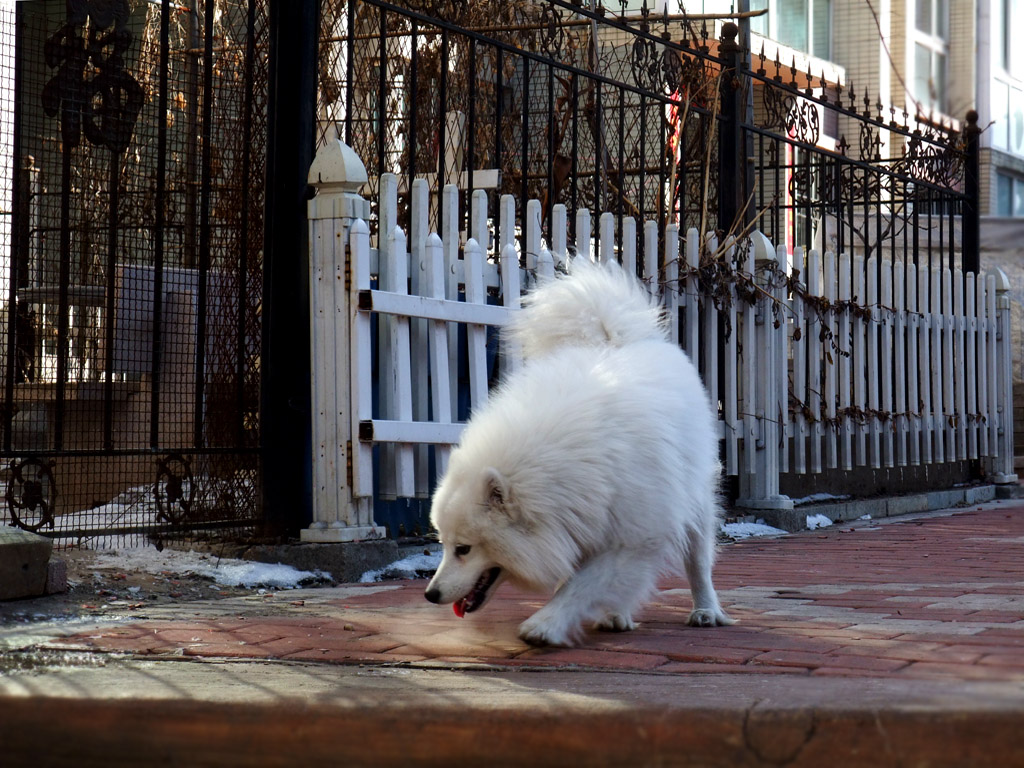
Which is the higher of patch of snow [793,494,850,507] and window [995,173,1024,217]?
window [995,173,1024,217]

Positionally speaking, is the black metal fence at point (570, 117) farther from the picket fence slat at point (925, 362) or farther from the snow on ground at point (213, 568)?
the snow on ground at point (213, 568)

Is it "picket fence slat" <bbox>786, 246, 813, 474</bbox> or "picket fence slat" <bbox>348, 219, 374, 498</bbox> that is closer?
"picket fence slat" <bbox>348, 219, 374, 498</bbox>

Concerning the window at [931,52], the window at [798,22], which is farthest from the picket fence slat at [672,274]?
the window at [798,22]

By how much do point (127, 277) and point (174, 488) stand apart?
108 centimetres

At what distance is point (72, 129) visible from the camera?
17.8 ft

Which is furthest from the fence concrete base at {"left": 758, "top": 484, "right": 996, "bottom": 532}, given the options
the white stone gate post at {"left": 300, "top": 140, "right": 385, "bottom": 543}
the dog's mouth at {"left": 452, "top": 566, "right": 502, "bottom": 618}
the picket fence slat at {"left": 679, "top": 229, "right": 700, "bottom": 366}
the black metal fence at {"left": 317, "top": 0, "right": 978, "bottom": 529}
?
the dog's mouth at {"left": 452, "top": 566, "right": 502, "bottom": 618}

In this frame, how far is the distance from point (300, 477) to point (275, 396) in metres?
0.37

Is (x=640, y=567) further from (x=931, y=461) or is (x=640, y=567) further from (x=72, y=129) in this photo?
(x=931, y=461)

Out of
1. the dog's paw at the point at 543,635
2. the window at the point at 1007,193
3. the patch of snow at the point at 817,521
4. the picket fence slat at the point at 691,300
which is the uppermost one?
the window at the point at 1007,193

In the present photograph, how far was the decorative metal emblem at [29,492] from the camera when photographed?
516 cm

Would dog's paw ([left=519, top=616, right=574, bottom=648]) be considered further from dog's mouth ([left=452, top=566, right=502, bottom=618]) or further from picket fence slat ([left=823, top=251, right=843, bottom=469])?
picket fence slat ([left=823, top=251, right=843, bottom=469])

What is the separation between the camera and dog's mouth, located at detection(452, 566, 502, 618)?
3.96 meters

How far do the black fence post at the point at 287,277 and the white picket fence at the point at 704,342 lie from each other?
0.35ft

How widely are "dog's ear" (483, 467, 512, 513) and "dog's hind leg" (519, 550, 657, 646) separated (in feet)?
1.01
